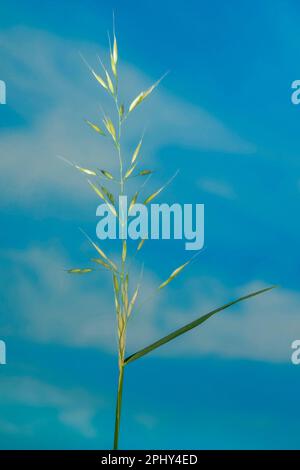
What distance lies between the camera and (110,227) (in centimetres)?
189

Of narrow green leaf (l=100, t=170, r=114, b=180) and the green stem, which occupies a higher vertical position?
narrow green leaf (l=100, t=170, r=114, b=180)

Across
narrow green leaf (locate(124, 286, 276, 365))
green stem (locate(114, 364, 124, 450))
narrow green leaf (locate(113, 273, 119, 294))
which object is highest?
narrow green leaf (locate(113, 273, 119, 294))

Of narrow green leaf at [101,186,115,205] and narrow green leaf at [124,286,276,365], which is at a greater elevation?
narrow green leaf at [101,186,115,205]

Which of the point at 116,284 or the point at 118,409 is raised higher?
the point at 116,284

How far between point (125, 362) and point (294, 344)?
1.29m

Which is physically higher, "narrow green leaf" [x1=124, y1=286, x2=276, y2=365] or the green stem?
"narrow green leaf" [x1=124, y1=286, x2=276, y2=365]

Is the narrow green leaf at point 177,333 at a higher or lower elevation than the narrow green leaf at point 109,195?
lower

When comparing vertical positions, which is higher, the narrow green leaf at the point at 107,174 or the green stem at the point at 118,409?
the narrow green leaf at the point at 107,174

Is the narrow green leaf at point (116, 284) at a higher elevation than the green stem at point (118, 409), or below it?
higher

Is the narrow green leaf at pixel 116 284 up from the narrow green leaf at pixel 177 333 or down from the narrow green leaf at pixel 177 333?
up

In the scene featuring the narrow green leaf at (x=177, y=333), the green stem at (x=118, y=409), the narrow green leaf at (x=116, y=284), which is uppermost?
the narrow green leaf at (x=116, y=284)

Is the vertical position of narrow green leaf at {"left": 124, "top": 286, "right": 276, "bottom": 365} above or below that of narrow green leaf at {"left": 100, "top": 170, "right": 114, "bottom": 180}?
below

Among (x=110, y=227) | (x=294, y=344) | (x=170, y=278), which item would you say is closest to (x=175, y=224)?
(x=110, y=227)
